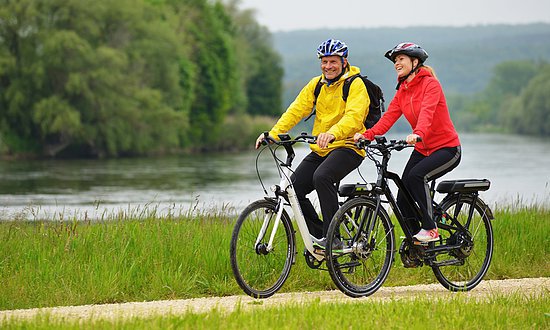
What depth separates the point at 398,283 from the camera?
845cm

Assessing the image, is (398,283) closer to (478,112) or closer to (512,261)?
(512,261)

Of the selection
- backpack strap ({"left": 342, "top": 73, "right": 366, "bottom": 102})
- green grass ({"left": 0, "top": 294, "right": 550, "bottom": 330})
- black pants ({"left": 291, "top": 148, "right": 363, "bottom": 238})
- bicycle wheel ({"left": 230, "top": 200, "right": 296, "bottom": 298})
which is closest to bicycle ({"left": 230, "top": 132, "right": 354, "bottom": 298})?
bicycle wheel ({"left": 230, "top": 200, "right": 296, "bottom": 298})

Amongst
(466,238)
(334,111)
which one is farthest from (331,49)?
(466,238)

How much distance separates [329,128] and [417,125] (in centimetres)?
70

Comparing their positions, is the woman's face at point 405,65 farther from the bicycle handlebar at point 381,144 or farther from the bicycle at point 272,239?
the bicycle at point 272,239

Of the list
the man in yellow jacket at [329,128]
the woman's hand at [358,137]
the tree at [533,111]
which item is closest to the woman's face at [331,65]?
the man in yellow jacket at [329,128]

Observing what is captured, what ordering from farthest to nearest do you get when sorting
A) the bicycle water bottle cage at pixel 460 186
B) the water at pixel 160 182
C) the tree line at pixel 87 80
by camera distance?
1. the tree line at pixel 87 80
2. the water at pixel 160 182
3. the bicycle water bottle cage at pixel 460 186

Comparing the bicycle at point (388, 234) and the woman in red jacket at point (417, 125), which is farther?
the woman in red jacket at point (417, 125)

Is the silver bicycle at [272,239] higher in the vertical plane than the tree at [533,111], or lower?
higher

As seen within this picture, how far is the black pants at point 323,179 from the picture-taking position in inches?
289

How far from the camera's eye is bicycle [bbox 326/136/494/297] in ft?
24.3

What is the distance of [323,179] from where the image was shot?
7.32m

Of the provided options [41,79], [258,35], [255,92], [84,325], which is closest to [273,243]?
[84,325]

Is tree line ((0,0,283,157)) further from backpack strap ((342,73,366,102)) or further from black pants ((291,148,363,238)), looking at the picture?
backpack strap ((342,73,366,102))
